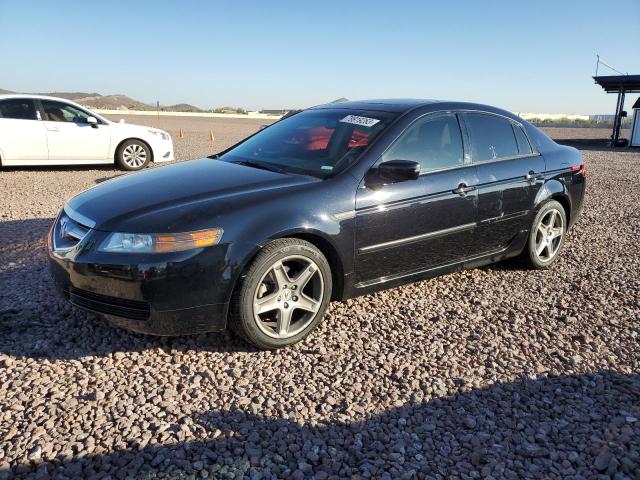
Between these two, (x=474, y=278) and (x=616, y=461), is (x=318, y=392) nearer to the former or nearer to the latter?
(x=616, y=461)

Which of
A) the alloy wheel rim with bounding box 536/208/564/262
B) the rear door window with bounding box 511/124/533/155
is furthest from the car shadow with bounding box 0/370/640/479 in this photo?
the rear door window with bounding box 511/124/533/155

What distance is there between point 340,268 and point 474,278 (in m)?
1.83

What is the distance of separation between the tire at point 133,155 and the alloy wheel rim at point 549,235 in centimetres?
876

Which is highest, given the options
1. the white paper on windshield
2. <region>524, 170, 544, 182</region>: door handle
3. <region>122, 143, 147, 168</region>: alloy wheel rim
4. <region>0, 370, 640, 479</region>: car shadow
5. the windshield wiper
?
the white paper on windshield

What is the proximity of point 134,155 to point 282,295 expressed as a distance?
9.04 metres

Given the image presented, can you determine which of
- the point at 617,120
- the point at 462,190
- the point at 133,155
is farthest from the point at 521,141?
the point at 617,120

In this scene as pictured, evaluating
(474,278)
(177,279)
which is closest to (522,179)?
(474,278)

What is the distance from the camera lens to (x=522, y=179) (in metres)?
4.77

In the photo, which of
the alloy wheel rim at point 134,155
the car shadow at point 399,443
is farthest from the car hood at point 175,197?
the alloy wheel rim at point 134,155

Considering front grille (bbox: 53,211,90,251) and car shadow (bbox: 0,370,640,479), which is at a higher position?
front grille (bbox: 53,211,90,251)

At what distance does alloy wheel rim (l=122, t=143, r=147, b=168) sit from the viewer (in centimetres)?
1125

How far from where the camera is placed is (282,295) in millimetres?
3412

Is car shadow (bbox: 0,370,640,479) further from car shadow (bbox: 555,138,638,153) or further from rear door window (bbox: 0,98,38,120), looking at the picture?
car shadow (bbox: 555,138,638,153)

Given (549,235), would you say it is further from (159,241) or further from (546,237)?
(159,241)
